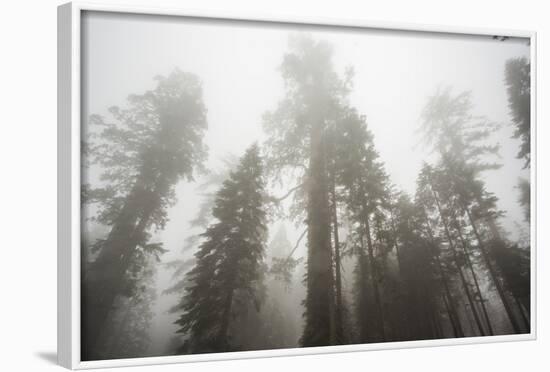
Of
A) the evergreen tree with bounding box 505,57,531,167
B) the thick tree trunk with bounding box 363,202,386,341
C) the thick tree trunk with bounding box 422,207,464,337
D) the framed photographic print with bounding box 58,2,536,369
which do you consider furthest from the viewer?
the evergreen tree with bounding box 505,57,531,167

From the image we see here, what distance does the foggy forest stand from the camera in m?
7.15

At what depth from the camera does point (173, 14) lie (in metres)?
7.41

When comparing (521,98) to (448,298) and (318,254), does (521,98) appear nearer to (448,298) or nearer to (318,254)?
(448,298)

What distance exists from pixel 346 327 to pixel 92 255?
326cm

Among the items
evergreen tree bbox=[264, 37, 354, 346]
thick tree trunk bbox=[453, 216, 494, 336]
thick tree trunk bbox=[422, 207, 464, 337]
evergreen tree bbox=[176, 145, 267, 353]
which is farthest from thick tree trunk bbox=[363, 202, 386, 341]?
evergreen tree bbox=[176, 145, 267, 353]

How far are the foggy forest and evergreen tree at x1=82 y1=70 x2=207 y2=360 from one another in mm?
17

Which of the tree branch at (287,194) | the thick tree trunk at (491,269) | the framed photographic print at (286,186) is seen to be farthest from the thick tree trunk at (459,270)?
the tree branch at (287,194)

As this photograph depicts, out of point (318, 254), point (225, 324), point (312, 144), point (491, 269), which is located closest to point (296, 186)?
point (312, 144)

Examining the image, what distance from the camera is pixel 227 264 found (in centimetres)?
748

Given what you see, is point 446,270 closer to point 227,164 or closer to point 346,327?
point 346,327

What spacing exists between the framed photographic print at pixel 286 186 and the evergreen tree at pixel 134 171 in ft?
0.07

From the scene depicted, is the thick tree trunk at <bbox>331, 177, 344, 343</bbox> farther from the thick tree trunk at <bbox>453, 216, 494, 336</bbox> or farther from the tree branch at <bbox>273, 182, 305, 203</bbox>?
the thick tree trunk at <bbox>453, 216, 494, 336</bbox>

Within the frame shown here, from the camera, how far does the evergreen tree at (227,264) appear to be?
288 inches

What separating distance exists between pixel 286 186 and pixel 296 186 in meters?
0.13
